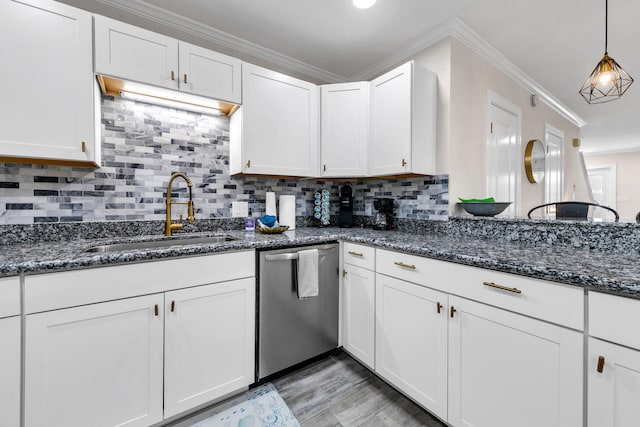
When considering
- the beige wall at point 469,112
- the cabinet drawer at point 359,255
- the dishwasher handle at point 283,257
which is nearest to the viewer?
the dishwasher handle at point 283,257

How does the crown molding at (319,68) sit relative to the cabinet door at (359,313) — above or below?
above

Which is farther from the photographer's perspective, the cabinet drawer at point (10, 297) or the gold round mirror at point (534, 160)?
the gold round mirror at point (534, 160)

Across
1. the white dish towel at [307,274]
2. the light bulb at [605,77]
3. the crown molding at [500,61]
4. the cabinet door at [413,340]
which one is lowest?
the cabinet door at [413,340]

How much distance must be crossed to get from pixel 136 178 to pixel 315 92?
5.01 ft

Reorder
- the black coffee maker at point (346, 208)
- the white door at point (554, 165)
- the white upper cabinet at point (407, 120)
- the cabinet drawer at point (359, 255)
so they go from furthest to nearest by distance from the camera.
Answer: the white door at point (554, 165)
the black coffee maker at point (346, 208)
the white upper cabinet at point (407, 120)
the cabinet drawer at point (359, 255)

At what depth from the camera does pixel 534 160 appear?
3.07m

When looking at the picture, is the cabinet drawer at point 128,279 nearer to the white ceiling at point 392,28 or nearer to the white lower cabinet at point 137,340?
the white lower cabinet at point 137,340

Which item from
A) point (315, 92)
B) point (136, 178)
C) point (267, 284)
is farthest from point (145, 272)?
point (315, 92)

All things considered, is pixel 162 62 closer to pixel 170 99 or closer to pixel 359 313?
pixel 170 99

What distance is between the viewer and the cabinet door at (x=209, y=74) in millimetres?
1711

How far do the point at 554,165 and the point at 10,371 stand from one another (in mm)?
5387

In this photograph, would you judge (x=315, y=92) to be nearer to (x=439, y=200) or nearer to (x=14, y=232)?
(x=439, y=200)

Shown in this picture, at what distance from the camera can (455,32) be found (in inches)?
78.7

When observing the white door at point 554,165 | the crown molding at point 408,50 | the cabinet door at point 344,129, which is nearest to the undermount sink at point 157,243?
the cabinet door at point 344,129
